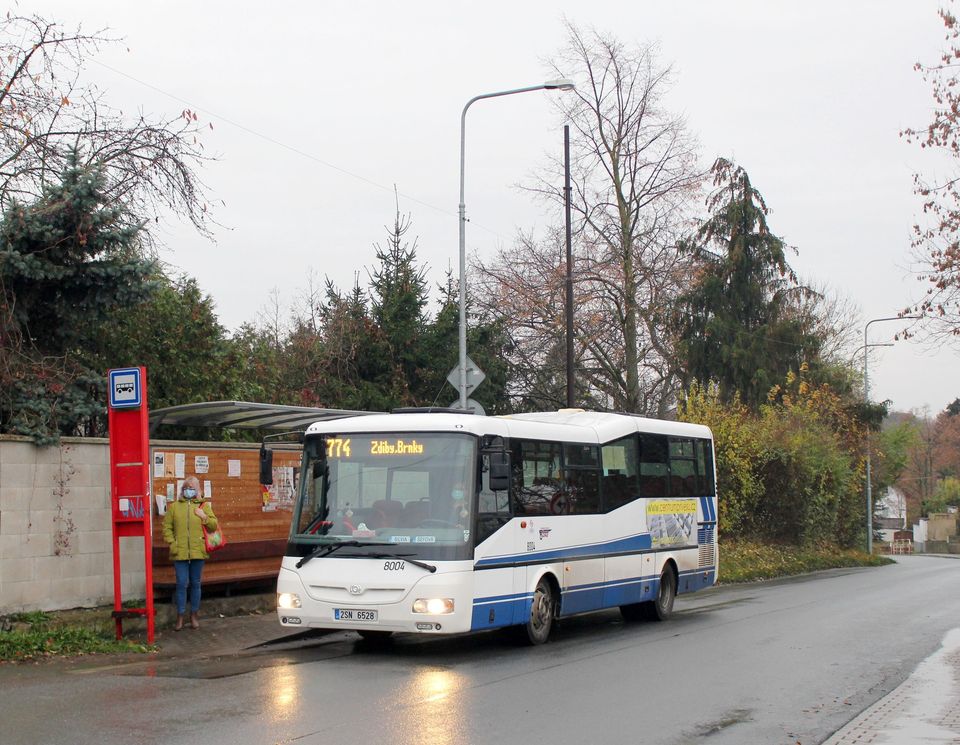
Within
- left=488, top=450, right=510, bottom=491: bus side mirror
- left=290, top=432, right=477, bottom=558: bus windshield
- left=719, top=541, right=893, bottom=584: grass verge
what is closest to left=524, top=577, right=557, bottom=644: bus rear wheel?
left=488, top=450, right=510, bottom=491: bus side mirror

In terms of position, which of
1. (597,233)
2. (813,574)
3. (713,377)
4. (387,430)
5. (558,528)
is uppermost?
(597,233)

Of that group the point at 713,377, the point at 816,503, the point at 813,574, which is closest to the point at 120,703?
the point at 813,574

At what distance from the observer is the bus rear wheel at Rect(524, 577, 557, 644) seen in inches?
554

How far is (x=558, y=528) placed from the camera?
1482 centimetres

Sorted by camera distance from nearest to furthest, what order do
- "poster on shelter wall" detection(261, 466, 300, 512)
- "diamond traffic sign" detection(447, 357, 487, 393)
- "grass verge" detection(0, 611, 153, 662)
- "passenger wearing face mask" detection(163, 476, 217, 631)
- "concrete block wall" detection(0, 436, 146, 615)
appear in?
"grass verge" detection(0, 611, 153, 662), "concrete block wall" detection(0, 436, 146, 615), "passenger wearing face mask" detection(163, 476, 217, 631), "poster on shelter wall" detection(261, 466, 300, 512), "diamond traffic sign" detection(447, 357, 487, 393)

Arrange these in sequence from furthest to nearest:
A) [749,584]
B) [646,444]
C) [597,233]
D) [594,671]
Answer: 1. [597,233]
2. [749,584]
3. [646,444]
4. [594,671]

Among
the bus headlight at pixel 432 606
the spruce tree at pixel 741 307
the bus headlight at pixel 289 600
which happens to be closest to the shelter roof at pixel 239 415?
the bus headlight at pixel 289 600

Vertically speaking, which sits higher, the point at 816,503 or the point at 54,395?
the point at 54,395

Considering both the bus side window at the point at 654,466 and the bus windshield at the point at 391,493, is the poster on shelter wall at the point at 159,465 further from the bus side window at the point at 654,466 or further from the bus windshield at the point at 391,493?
the bus side window at the point at 654,466

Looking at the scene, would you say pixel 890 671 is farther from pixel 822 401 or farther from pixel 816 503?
pixel 822 401

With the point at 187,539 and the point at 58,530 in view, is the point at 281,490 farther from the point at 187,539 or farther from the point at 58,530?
the point at 58,530

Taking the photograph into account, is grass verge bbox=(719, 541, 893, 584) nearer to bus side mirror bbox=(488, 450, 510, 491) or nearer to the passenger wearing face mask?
bus side mirror bbox=(488, 450, 510, 491)

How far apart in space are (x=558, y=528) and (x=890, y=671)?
4.20 metres

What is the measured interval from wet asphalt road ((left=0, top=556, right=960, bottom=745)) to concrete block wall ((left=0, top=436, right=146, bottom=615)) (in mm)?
1678
